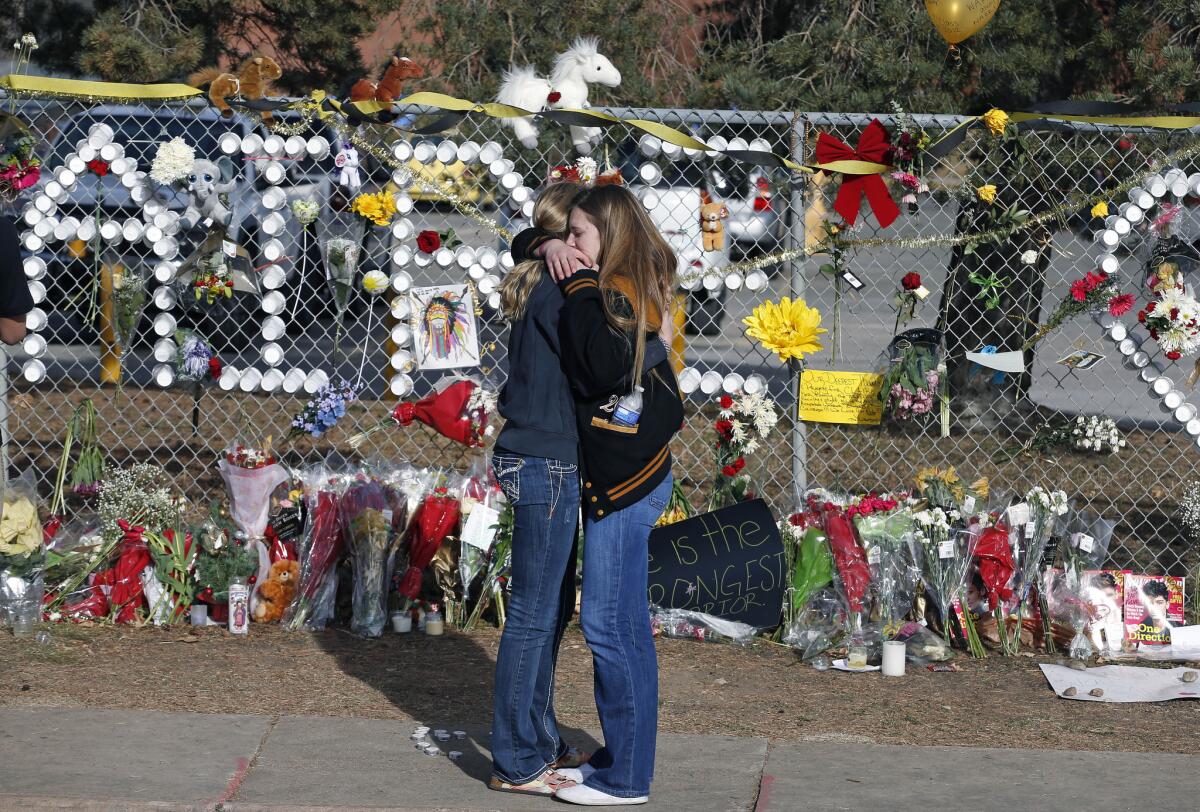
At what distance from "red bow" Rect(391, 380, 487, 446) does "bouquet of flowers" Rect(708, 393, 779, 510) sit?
37.9 inches

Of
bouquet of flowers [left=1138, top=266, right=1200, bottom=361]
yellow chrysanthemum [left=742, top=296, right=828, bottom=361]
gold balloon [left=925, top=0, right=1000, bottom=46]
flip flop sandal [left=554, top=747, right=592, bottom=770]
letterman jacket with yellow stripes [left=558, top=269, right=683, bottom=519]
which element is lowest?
flip flop sandal [left=554, top=747, right=592, bottom=770]

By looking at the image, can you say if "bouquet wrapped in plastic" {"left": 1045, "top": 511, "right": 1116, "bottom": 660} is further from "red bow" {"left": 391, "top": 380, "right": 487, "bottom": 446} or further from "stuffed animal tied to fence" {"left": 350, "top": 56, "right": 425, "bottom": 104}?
"stuffed animal tied to fence" {"left": 350, "top": 56, "right": 425, "bottom": 104}

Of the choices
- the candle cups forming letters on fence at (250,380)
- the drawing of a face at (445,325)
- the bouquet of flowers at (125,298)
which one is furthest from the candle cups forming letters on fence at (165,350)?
the drawing of a face at (445,325)

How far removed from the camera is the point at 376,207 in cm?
554

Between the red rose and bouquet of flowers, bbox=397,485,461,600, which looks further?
the red rose

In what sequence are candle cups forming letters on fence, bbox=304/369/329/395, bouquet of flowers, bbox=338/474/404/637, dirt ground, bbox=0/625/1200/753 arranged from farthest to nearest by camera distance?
1. candle cups forming letters on fence, bbox=304/369/329/395
2. bouquet of flowers, bbox=338/474/404/637
3. dirt ground, bbox=0/625/1200/753

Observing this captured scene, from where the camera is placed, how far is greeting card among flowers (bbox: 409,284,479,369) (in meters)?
5.60

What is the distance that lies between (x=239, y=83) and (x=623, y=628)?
3.00m

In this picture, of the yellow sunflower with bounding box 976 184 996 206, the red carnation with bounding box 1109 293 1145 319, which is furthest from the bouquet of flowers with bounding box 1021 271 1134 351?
the yellow sunflower with bounding box 976 184 996 206

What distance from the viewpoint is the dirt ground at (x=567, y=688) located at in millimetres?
4449

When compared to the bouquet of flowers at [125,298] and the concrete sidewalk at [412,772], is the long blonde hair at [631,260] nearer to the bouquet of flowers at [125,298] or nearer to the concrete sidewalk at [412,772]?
the concrete sidewalk at [412,772]

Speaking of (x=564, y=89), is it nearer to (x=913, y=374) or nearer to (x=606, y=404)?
(x=913, y=374)

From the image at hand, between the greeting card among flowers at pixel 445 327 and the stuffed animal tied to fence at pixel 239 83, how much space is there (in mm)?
980

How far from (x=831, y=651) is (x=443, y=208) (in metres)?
2.49
